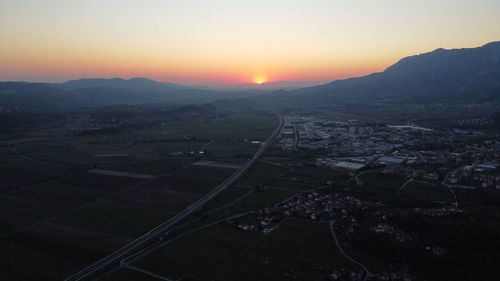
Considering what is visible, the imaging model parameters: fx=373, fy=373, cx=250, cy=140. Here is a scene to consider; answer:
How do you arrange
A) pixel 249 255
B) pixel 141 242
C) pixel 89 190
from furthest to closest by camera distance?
pixel 89 190, pixel 141 242, pixel 249 255

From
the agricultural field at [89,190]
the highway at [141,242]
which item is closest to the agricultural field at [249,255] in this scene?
the highway at [141,242]

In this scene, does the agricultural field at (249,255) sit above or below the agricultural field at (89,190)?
below

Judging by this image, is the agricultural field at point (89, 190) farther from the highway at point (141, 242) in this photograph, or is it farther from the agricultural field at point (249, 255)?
the agricultural field at point (249, 255)

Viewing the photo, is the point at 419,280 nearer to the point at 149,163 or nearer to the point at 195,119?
the point at 149,163

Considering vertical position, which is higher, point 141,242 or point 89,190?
point 89,190

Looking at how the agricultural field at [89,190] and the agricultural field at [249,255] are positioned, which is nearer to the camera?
the agricultural field at [249,255]

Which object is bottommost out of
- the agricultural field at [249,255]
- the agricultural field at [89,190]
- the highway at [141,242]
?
the agricultural field at [249,255]

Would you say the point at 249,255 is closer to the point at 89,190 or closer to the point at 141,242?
the point at 141,242

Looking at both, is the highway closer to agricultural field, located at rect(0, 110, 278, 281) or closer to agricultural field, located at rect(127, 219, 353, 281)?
agricultural field, located at rect(0, 110, 278, 281)

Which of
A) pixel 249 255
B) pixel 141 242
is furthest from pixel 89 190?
pixel 249 255

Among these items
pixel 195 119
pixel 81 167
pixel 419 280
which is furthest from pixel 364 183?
pixel 195 119

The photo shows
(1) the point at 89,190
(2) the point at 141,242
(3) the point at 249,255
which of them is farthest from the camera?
(1) the point at 89,190
